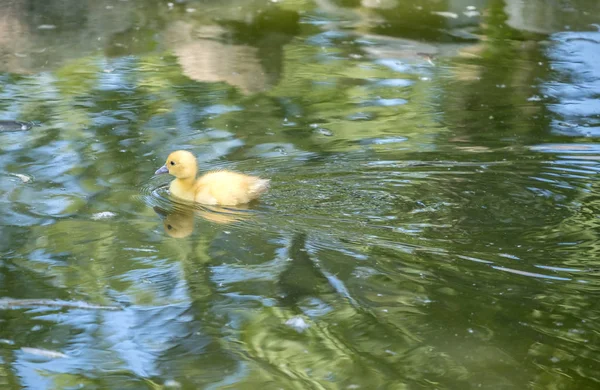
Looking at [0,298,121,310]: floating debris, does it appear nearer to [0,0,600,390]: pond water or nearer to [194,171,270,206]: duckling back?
[0,0,600,390]: pond water

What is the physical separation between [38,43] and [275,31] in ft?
7.53

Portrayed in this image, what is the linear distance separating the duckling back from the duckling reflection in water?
0.20ft

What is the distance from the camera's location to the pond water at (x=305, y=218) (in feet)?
11.8

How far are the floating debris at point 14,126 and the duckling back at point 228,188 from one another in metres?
1.79

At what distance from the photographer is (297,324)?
3.83 metres

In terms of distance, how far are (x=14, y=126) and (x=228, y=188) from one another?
6.96ft

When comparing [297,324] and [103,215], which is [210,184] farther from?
[297,324]

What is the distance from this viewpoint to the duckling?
500cm

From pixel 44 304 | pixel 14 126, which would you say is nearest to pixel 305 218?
pixel 44 304

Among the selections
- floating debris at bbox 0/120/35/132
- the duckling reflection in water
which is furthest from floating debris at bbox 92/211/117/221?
floating debris at bbox 0/120/35/132

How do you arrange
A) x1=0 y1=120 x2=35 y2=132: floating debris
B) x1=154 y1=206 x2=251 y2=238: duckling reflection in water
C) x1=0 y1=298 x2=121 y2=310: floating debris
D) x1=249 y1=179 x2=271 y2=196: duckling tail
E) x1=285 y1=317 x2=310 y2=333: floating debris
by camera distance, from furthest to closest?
x1=0 y1=120 x2=35 y2=132: floating debris → x1=249 y1=179 x2=271 y2=196: duckling tail → x1=154 y1=206 x2=251 y2=238: duckling reflection in water → x1=0 y1=298 x2=121 y2=310: floating debris → x1=285 y1=317 x2=310 y2=333: floating debris

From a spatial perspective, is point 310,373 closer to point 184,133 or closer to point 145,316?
point 145,316

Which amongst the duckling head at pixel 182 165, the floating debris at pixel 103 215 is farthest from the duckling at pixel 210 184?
the floating debris at pixel 103 215

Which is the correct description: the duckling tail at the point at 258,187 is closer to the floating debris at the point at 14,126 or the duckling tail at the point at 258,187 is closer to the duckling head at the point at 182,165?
the duckling head at the point at 182,165
